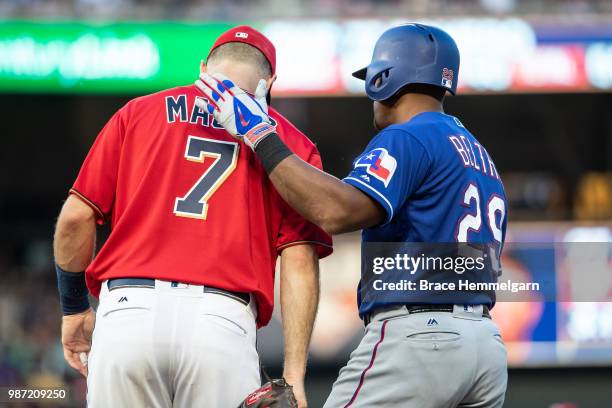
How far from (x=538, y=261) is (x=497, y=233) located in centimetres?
808

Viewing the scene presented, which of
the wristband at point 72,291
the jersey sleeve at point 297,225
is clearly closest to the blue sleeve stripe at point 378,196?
the jersey sleeve at point 297,225

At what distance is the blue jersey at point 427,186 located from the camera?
136 inches

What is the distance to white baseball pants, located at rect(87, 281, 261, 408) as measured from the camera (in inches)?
127

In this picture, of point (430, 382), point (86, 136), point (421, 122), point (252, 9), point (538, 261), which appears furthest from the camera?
point (86, 136)

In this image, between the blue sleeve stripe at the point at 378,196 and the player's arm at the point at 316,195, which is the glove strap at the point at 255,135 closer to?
the player's arm at the point at 316,195

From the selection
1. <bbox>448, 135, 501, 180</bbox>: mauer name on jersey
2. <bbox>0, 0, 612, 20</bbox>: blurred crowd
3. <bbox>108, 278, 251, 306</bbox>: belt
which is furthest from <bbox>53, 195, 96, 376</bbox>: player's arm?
<bbox>0, 0, 612, 20</bbox>: blurred crowd

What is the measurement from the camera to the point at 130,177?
348 cm

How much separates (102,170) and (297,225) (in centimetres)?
71

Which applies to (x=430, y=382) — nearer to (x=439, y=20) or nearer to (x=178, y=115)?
(x=178, y=115)

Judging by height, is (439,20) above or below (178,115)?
above

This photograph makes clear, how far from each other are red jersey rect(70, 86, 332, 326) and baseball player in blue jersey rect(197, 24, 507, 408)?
0.11m

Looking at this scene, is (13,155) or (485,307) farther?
(13,155)

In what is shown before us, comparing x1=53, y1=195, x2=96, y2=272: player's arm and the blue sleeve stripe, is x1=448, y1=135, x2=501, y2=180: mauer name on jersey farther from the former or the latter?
x1=53, y1=195, x2=96, y2=272: player's arm

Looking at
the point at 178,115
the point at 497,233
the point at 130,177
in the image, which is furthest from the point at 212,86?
the point at 497,233
